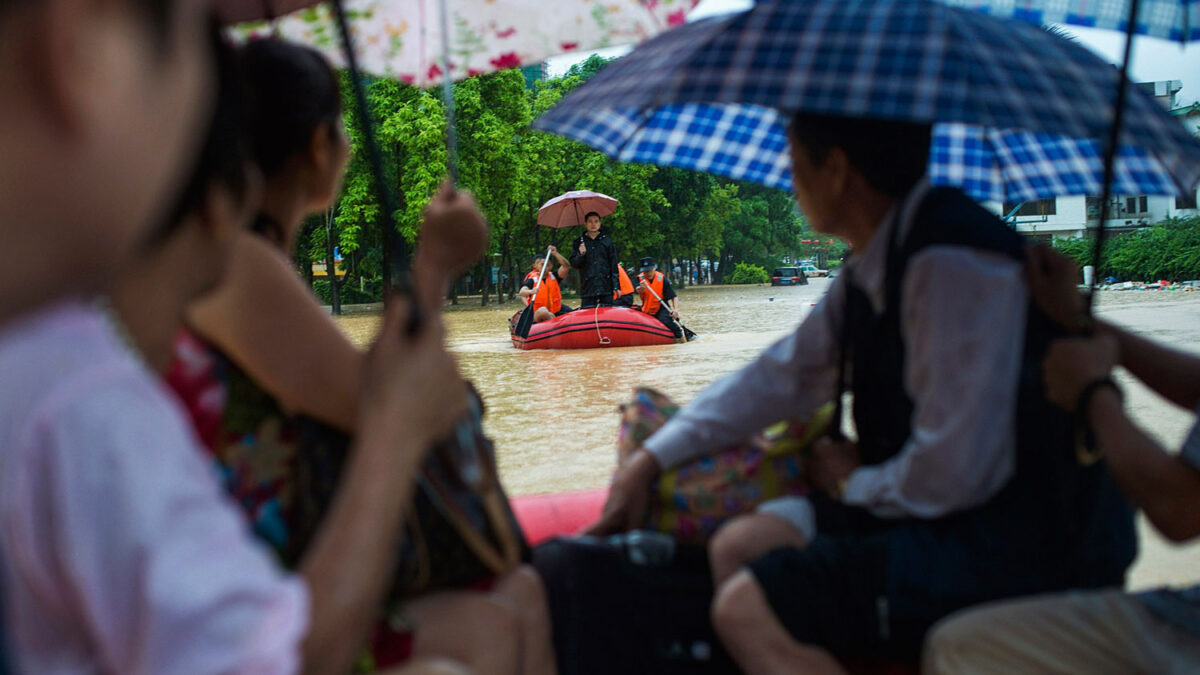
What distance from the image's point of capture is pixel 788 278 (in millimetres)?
55906

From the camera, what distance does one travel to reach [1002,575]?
5.36ft

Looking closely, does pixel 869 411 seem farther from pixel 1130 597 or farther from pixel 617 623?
pixel 617 623

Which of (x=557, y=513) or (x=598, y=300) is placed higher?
(x=598, y=300)

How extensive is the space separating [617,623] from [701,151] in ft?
5.10

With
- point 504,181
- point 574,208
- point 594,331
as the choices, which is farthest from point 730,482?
point 504,181

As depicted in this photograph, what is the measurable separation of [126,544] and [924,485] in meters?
1.39

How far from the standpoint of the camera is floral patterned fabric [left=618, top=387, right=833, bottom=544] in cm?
213

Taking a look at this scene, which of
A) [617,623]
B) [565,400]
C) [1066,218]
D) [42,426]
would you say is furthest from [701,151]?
[1066,218]

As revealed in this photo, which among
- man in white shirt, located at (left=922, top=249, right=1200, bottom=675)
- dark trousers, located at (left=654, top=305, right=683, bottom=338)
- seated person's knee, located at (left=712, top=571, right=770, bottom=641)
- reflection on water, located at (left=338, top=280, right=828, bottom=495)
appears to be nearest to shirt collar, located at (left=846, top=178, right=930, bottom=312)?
man in white shirt, located at (left=922, top=249, right=1200, bottom=675)

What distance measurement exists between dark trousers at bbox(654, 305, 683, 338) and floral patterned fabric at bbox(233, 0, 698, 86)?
10.8 metres

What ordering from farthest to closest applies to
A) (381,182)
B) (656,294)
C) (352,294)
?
1. (352,294)
2. (656,294)
3. (381,182)

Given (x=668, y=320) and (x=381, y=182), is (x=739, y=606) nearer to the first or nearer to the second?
(x=381, y=182)

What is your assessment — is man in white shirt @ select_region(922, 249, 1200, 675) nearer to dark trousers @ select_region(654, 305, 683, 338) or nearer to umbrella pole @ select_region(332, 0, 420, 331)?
umbrella pole @ select_region(332, 0, 420, 331)

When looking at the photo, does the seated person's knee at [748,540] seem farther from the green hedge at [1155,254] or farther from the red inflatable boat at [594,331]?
the green hedge at [1155,254]
